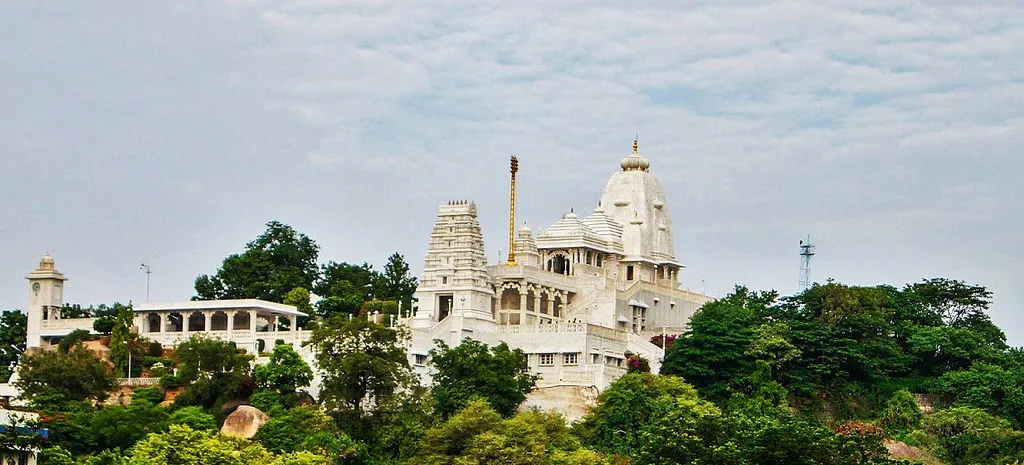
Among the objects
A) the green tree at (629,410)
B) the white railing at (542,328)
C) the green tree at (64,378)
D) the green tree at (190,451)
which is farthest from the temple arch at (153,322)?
the green tree at (190,451)

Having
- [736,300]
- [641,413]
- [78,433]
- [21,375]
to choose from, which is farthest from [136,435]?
[736,300]

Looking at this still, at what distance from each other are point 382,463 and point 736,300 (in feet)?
80.9

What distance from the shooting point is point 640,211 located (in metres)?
119

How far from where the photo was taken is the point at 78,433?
3696 inches

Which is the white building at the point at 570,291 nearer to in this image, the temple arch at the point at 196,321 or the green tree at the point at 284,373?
the green tree at the point at 284,373

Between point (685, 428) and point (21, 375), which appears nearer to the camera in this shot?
point (685, 428)

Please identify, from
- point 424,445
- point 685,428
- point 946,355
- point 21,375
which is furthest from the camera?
point 946,355

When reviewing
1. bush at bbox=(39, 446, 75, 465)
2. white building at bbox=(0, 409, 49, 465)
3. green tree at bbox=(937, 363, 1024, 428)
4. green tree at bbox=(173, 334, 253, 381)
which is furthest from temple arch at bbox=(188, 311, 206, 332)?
green tree at bbox=(937, 363, 1024, 428)

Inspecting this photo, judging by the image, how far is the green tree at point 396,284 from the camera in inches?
4584

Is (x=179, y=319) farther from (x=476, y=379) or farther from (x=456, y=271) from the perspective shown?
(x=476, y=379)

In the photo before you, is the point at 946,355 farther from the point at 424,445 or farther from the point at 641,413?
the point at 424,445

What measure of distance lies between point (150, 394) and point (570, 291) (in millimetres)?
20678

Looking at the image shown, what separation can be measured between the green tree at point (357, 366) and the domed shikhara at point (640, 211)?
22.2 m

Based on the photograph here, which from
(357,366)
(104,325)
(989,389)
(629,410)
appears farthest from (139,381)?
(989,389)
